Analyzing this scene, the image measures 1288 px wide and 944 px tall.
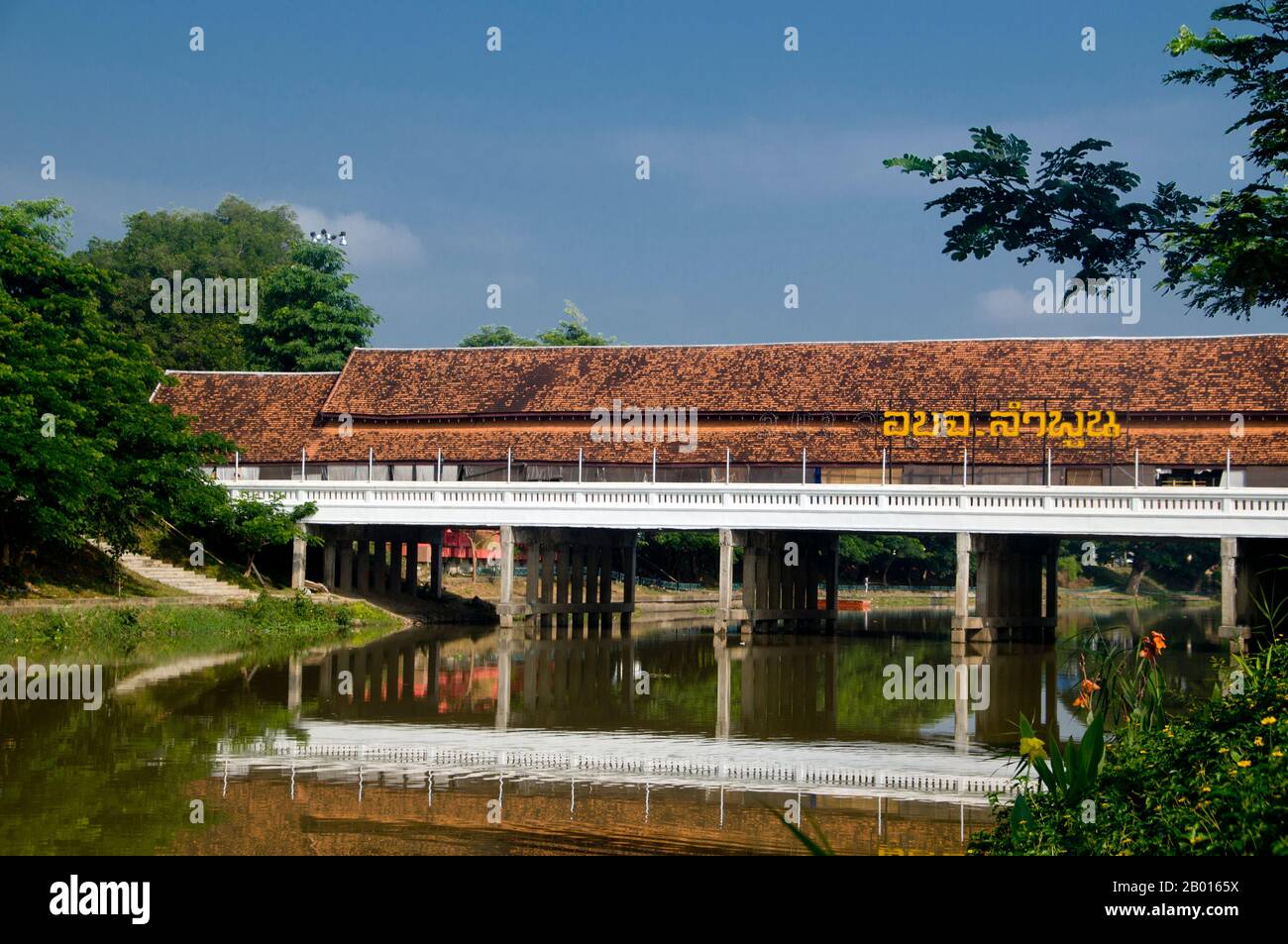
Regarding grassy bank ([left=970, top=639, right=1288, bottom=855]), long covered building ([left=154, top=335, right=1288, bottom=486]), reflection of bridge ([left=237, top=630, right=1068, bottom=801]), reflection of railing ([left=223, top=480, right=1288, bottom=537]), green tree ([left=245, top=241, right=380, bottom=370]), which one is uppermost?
green tree ([left=245, top=241, right=380, bottom=370])

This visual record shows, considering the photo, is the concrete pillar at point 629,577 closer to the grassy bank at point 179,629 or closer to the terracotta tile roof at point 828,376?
the terracotta tile roof at point 828,376

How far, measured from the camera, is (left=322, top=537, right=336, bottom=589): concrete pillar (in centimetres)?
4078

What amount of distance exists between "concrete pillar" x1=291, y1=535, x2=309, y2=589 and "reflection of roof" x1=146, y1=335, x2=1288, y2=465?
11.4ft

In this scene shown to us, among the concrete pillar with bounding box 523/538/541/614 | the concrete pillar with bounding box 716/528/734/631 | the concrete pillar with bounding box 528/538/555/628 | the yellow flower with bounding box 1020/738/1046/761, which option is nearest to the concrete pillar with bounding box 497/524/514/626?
the concrete pillar with bounding box 523/538/541/614

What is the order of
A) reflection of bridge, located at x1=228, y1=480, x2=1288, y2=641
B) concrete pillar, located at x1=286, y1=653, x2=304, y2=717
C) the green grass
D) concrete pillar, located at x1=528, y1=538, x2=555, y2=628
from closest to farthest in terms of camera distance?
concrete pillar, located at x1=286, y1=653, x2=304, y2=717 → the green grass → reflection of bridge, located at x1=228, y1=480, x2=1288, y2=641 → concrete pillar, located at x1=528, y1=538, x2=555, y2=628

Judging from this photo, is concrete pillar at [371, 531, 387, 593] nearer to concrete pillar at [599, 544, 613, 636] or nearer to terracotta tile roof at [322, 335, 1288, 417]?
terracotta tile roof at [322, 335, 1288, 417]

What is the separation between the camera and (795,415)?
39812 mm

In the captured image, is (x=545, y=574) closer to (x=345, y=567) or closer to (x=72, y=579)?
(x=345, y=567)

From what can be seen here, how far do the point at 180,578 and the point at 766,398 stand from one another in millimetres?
15880

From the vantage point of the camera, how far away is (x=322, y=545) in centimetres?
4053
